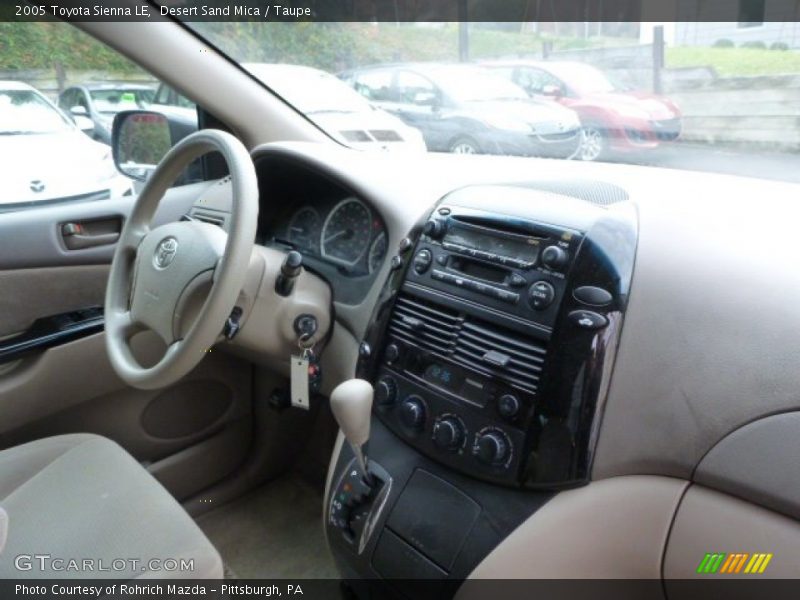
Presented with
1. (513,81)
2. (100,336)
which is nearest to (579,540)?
(513,81)

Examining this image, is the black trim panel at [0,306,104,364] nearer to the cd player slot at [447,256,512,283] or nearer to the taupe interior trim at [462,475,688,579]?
the cd player slot at [447,256,512,283]

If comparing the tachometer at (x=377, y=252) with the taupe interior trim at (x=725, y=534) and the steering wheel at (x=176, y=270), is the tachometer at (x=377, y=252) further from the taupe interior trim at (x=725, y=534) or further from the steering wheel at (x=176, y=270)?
the taupe interior trim at (x=725, y=534)

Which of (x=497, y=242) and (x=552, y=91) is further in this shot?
(x=552, y=91)

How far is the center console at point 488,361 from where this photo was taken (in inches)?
41.8

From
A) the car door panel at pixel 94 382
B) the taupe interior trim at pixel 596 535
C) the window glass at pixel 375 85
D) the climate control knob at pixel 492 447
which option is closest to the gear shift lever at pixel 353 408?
the climate control knob at pixel 492 447

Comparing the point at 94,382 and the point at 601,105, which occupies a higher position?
the point at 601,105

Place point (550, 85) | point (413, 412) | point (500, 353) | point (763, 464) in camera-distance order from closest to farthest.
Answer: point (763, 464) < point (500, 353) < point (413, 412) < point (550, 85)

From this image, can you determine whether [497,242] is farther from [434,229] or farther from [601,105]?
[601,105]

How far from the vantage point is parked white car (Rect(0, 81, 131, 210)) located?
1.90m

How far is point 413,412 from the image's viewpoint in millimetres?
1286

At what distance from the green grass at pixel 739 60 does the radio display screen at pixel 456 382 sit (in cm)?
86

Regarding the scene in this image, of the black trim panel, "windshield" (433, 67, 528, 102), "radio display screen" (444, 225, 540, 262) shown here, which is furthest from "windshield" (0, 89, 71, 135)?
A: "radio display screen" (444, 225, 540, 262)

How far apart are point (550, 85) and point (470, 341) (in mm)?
863

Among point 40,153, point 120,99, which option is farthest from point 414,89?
point 40,153
